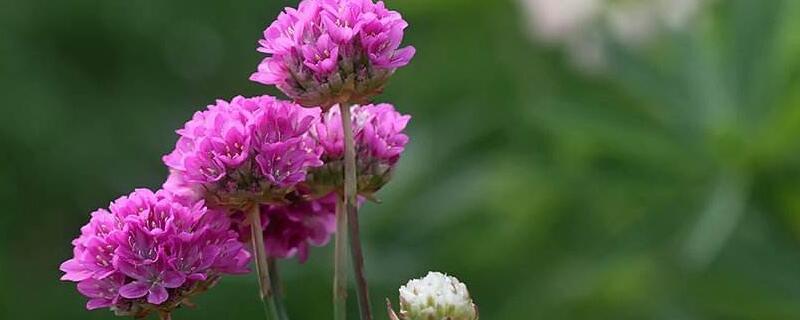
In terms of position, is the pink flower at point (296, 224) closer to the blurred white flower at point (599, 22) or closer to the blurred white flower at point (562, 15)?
the blurred white flower at point (599, 22)

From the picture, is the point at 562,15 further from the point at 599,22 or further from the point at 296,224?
the point at 296,224

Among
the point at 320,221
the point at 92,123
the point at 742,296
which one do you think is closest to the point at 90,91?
the point at 92,123

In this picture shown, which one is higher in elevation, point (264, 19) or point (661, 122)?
point (264, 19)

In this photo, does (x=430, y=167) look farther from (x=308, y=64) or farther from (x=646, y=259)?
(x=308, y=64)

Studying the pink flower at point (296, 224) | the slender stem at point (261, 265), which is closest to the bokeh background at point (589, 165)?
the pink flower at point (296, 224)

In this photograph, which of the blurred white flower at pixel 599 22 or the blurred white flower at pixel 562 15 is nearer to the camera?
the blurred white flower at pixel 599 22

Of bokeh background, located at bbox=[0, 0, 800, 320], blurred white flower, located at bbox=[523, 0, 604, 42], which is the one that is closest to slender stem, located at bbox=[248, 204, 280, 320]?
bokeh background, located at bbox=[0, 0, 800, 320]

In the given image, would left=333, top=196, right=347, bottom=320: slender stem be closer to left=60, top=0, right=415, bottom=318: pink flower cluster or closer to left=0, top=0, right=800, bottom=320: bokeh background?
left=60, top=0, right=415, bottom=318: pink flower cluster
